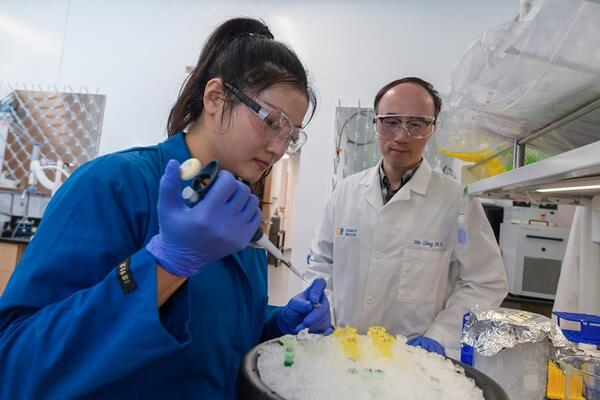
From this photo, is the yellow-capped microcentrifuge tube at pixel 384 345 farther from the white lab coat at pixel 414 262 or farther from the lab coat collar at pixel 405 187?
the lab coat collar at pixel 405 187

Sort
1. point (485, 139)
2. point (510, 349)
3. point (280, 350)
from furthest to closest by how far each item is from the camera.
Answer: point (485, 139)
point (510, 349)
point (280, 350)

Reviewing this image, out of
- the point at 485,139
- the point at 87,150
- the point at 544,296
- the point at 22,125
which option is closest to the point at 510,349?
the point at 485,139

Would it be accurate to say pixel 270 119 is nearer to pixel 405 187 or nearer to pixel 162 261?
pixel 162 261

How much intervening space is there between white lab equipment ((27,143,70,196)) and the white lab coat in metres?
2.87

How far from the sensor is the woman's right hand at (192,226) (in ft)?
1.73

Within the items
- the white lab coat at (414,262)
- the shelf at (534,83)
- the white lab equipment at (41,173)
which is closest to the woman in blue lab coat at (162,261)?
the shelf at (534,83)

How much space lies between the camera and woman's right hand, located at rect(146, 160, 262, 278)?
53cm

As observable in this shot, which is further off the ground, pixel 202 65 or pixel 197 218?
pixel 202 65

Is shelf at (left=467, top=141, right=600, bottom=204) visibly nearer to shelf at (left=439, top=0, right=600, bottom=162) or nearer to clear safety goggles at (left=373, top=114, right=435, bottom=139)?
shelf at (left=439, top=0, right=600, bottom=162)

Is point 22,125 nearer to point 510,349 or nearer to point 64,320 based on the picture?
point 64,320

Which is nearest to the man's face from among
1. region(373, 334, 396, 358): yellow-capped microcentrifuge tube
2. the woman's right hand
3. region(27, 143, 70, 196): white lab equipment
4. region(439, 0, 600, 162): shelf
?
region(439, 0, 600, 162): shelf

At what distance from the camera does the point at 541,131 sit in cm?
111

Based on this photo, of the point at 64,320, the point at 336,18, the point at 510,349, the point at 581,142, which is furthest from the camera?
the point at 336,18

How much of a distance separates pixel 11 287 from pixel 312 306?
2.06 feet
